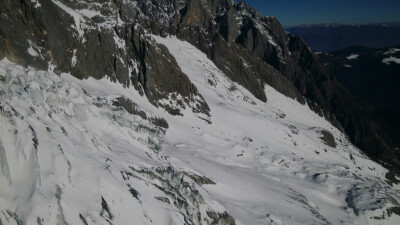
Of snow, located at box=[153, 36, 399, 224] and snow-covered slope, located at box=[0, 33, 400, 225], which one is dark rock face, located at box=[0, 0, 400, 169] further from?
snow, located at box=[153, 36, 399, 224]

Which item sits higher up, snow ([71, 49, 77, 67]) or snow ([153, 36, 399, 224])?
snow ([71, 49, 77, 67])

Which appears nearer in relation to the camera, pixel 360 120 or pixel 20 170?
pixel 20 170

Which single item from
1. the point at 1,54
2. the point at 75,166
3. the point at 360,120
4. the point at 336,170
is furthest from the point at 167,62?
the point at 360,120

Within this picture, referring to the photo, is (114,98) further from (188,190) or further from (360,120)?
(360,120)

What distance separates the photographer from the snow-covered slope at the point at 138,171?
17875 mm

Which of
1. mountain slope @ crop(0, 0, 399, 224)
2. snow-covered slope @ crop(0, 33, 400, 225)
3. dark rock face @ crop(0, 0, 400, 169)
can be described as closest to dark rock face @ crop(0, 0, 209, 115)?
dark rock face @ crop(0, 0, 400, 169)

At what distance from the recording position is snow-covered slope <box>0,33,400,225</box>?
17.9 metres

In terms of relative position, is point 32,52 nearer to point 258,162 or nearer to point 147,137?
point 147,137

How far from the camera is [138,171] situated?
23.9 metres

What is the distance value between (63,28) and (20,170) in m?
39.9

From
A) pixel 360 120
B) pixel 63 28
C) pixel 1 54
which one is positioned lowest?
pixel 360 120

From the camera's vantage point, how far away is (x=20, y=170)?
17.7m

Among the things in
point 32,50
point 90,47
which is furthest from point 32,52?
point 90,47

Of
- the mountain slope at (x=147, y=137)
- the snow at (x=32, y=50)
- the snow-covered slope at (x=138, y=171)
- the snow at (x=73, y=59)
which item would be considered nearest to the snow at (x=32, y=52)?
the snow at (x=32, y=50)
